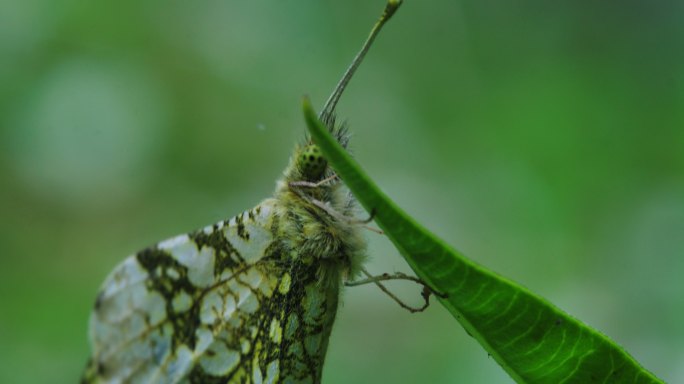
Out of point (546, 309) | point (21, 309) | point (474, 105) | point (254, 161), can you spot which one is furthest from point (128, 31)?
point (546, 309)

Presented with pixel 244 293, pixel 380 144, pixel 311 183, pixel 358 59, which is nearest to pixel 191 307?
pixel 244 293

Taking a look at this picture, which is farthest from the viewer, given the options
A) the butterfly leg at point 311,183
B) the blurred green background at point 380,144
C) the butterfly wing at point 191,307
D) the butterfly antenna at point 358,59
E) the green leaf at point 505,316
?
the blurred green background at point 380,144

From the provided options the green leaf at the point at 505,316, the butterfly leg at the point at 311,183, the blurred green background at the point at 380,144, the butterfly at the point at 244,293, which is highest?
the blurred green background at the point at 380,144

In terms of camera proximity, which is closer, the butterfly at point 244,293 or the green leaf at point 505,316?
the green leaf at point 505,316

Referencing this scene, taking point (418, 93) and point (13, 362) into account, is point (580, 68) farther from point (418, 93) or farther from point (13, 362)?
point (13, 362)

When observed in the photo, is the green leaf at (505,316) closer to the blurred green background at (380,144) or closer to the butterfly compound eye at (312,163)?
the butterfly compound eye at (312,163)

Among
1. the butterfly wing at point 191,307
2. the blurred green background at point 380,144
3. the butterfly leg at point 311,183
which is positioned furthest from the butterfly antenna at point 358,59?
the blurred green background at point 380,144

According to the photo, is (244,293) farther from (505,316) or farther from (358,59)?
(505,316)

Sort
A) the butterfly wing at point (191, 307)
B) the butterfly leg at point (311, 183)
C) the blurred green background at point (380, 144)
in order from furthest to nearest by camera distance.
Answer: the blurred green background at point (380, 144)
the butterfly leg at point (311, 183)
the butterfly wing at point (191, 307)
